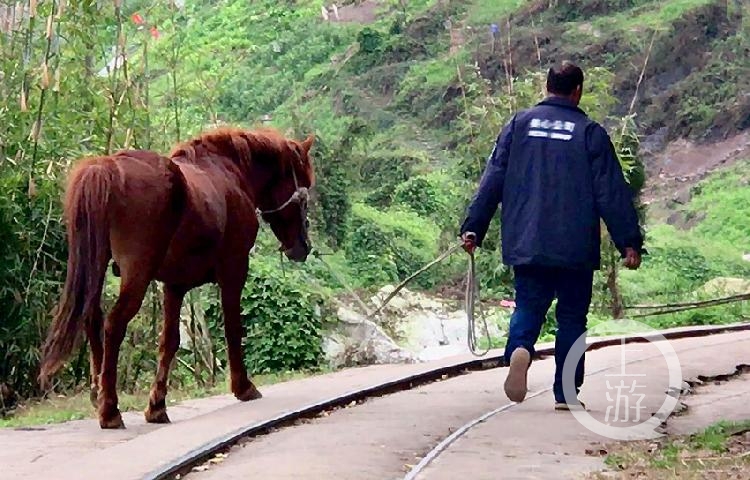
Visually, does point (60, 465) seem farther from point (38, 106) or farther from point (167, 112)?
point (167, 112)

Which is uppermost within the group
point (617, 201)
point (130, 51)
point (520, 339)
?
point (130, 51)

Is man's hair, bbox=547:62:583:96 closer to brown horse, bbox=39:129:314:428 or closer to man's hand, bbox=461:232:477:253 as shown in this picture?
man's hand, bbox=461:232:477:253

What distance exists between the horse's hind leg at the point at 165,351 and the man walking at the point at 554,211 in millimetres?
2035

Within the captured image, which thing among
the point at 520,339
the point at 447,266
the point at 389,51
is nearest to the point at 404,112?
the point at 389,51

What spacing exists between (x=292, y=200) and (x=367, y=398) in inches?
63.6

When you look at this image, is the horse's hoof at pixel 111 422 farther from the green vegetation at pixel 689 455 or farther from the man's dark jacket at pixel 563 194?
→ the green vegetation at pixel 689 455

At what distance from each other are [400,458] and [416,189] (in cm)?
1980

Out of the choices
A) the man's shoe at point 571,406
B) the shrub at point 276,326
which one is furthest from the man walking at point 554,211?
the shrub at point 276,326

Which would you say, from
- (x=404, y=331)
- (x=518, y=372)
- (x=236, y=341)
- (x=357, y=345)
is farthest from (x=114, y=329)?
(x=404, y=331)

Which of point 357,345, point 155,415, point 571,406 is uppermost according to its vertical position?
point 357,345

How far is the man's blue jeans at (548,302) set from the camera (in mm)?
8758

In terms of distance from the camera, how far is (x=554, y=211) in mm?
8562

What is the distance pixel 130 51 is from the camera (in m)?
12.5

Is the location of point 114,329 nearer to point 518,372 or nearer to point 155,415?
point 155,415
